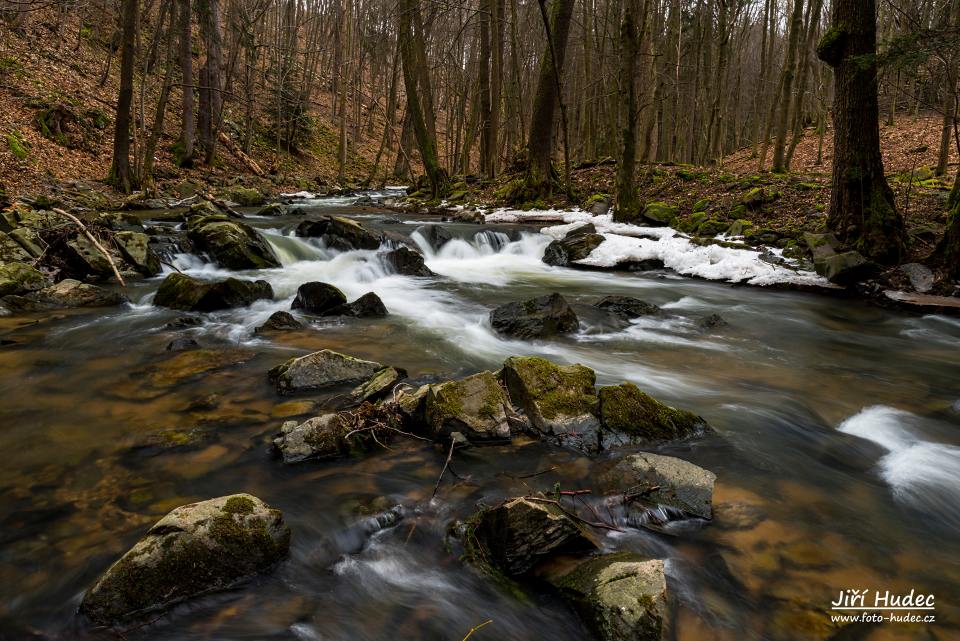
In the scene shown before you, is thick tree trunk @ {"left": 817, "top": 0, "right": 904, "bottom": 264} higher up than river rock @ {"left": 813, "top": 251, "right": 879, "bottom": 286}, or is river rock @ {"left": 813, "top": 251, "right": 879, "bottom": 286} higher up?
thick tree trunk @ {"left": 817, "top": 0, "right": 904, "bottom": 264}

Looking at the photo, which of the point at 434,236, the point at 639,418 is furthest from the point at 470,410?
the point at 434,236

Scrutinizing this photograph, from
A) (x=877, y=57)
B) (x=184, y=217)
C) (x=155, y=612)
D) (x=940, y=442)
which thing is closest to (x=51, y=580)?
(x=155, y=612)

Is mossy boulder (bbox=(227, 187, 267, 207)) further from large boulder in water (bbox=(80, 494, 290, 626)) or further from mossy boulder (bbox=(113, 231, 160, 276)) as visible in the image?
large boulder in water (bbox=(80, 494, 290, 626))

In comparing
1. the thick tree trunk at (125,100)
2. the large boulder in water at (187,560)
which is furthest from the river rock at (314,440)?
the thick tree trunk at (125,100)

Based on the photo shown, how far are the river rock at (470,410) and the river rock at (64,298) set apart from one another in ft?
18.5

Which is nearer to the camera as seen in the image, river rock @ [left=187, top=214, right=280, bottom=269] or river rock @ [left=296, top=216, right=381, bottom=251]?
river rock @ [left=187, top=214, right=280, bottom=269]

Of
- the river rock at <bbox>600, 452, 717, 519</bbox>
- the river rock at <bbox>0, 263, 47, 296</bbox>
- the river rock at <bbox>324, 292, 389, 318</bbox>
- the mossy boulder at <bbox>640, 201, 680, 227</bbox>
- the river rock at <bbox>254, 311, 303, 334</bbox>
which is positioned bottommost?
the river rock at <bbox>600, 452, 717, 519</bbox>

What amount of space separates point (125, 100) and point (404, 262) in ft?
28.7

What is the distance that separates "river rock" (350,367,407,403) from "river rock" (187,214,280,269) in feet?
20.2

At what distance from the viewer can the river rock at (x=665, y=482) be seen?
305cm

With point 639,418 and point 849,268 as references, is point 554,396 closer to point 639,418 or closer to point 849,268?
point 639,418

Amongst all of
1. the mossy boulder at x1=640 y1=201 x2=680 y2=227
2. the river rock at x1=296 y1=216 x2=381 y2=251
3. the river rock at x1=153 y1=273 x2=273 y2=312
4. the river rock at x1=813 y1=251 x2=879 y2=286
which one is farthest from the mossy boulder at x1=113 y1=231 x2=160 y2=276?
the river rock at x1=813 y1=251 x2=879 y2=286

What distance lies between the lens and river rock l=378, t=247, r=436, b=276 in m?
10.2

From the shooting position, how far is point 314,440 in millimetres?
3527
